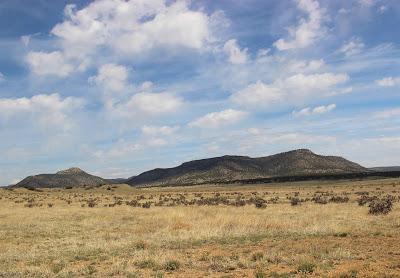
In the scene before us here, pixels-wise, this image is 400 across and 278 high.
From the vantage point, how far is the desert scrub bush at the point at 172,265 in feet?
47.1

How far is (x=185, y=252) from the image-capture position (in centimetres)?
1728

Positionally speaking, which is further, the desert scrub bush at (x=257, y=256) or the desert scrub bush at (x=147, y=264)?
the desert scrub bush at (x=257, y=256)

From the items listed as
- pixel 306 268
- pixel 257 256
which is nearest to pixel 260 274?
pixel 306 268

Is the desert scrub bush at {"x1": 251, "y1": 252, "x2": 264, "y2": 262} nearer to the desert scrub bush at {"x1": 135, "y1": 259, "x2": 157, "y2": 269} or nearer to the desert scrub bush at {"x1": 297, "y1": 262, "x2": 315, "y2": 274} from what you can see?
the desert scrub bush at {"x1": 297, "y1": 262, "x2": 315, "y2": 274}

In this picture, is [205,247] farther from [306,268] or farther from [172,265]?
[306,268]

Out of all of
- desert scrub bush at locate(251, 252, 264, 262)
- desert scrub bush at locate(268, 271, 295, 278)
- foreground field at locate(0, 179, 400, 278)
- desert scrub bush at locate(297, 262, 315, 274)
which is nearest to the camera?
desert scrub bush at locate(268, 271, 295, 278)

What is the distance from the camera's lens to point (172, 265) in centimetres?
1441

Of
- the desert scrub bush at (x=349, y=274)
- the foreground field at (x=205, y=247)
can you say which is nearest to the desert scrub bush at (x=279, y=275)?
the foreground field at (x=205, y=247)

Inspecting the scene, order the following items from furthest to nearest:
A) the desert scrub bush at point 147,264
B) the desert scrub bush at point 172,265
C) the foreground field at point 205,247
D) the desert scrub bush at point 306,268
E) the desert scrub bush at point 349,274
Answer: the desert scrub bush at point 147,264 < the desert scrub bush at point 172,265 < the foreground field at point 205,247 < the desert scrub bush at point 306,268 < the desert scrub bush at point 349,274

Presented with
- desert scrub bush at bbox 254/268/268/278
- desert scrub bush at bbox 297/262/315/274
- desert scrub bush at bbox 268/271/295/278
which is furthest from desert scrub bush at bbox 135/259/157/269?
desert scrub bush at bbox 297/262/315/274

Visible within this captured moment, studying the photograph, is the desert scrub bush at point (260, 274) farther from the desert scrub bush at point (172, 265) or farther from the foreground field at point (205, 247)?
the desert scrub bush at point (172, 265)

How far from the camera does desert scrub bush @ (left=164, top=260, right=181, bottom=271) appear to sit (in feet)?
47.1

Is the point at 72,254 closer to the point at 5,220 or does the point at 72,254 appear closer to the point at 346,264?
the point at 346,264

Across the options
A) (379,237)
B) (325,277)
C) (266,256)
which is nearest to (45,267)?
(266,256)
